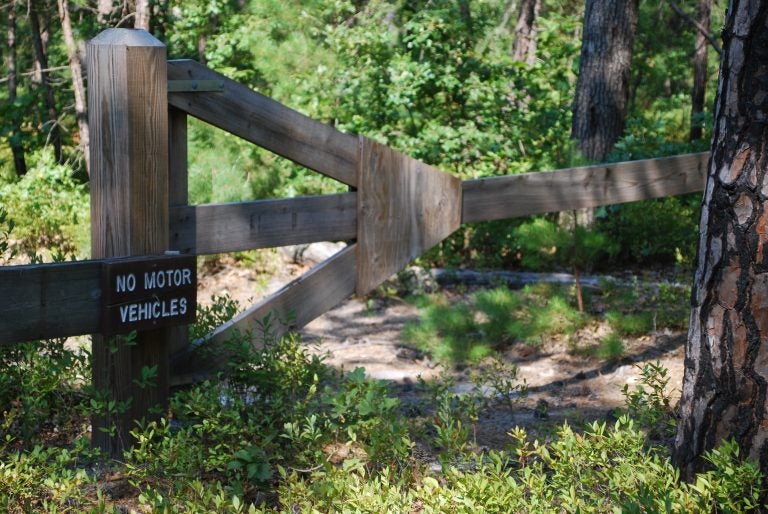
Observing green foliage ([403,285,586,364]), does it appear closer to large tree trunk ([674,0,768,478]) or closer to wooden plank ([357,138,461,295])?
wooden plank ([357,138,461,295])

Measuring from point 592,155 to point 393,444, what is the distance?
21.7 feet

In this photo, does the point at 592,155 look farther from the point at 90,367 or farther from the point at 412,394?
the point at 90,367

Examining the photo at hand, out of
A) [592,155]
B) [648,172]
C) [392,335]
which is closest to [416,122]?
[592,155]

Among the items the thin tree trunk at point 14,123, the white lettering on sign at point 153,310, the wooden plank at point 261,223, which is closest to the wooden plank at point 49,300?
the white lettering on sign at point 153,310

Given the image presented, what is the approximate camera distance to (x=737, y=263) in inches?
112

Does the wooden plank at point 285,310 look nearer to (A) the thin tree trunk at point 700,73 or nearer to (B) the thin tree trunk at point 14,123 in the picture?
(B) the thin tree trunk at point 14,123

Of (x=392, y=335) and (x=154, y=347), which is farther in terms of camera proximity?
(x=392, y=335)

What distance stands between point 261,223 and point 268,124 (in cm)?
39

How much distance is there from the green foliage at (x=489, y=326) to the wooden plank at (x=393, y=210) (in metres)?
1.96

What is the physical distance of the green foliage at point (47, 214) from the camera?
357 inches

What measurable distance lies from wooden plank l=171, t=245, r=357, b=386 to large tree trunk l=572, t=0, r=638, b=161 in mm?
5638

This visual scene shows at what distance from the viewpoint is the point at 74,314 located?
2.77m

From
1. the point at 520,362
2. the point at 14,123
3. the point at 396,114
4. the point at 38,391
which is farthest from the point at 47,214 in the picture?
the point at 38,391

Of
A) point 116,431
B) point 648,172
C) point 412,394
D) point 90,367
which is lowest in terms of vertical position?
point 412,394
